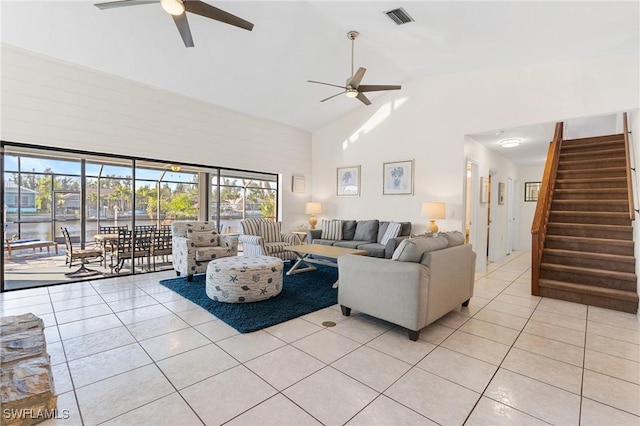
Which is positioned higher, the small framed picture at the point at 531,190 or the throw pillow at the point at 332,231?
the small framed picture at the point at 531,190

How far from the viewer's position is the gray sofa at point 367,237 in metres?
5.46

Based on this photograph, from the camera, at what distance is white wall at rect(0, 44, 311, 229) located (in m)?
3.94

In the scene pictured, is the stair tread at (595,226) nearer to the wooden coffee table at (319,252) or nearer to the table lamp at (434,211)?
the table lamp at (434,211)

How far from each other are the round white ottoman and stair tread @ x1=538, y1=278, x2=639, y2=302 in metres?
3.87

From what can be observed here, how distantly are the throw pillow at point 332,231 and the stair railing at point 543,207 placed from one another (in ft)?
11.6

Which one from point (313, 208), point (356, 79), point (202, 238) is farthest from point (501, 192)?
point (202, 238)

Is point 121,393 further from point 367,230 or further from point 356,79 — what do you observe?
point 367,230

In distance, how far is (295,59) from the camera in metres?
4.76

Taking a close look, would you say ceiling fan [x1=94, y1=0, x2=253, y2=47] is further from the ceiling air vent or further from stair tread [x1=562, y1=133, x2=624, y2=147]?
stair tread [x1=562, y1=133, x2=624, y2=147]

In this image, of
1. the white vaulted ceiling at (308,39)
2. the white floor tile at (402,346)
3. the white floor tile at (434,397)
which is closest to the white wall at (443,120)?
the white vaulted ceiling at (308,39)

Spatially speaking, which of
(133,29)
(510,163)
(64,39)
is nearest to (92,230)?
(64,39)

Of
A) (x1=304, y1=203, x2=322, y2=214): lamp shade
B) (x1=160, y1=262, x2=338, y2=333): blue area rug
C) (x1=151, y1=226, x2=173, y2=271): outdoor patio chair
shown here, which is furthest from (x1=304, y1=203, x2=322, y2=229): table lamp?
(x1=151, y1=226, x2=173, y2=271): outdoor patio chair

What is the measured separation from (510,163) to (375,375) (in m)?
7.80

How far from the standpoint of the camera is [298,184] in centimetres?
763
